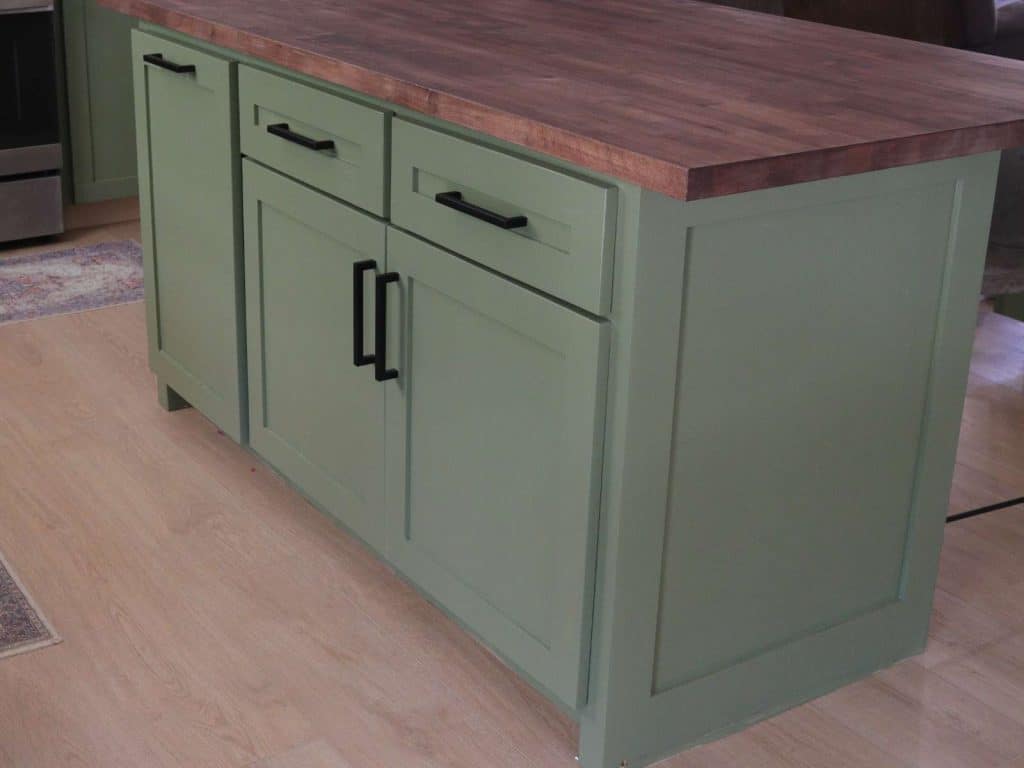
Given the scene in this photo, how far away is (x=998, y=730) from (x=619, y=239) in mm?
993

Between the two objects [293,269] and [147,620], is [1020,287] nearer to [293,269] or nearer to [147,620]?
[293,269]

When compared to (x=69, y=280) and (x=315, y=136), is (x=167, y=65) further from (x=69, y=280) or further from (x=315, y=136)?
(x=69, y=280)

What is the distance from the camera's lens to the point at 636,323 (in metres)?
1.60

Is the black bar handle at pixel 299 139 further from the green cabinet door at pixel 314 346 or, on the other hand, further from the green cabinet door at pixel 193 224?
the green cabinet door at pixel 193 224

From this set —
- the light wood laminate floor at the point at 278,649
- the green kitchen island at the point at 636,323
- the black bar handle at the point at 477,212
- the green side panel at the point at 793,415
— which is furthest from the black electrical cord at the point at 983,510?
the black bar handle at the point at 477,212

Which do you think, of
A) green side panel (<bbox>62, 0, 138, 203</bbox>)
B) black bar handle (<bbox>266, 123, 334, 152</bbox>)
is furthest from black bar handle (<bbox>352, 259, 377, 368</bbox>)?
green side panel (<bbox>62, 0, 138, 203</bbox>)

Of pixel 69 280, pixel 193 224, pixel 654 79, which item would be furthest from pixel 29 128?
pixel 654 79

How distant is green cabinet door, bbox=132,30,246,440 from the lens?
247 cm

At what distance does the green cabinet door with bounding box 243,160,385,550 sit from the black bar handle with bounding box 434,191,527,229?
22 cm

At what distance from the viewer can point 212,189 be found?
2.53m

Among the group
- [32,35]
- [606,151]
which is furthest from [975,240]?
[32,35]

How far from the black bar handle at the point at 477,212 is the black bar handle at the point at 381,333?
208mm

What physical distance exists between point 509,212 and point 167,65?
3.54 ft

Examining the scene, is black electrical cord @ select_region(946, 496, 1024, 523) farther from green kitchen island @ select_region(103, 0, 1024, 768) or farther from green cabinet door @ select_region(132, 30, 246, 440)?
green cabinet door @ select_region(132, 30, 246, 440)
